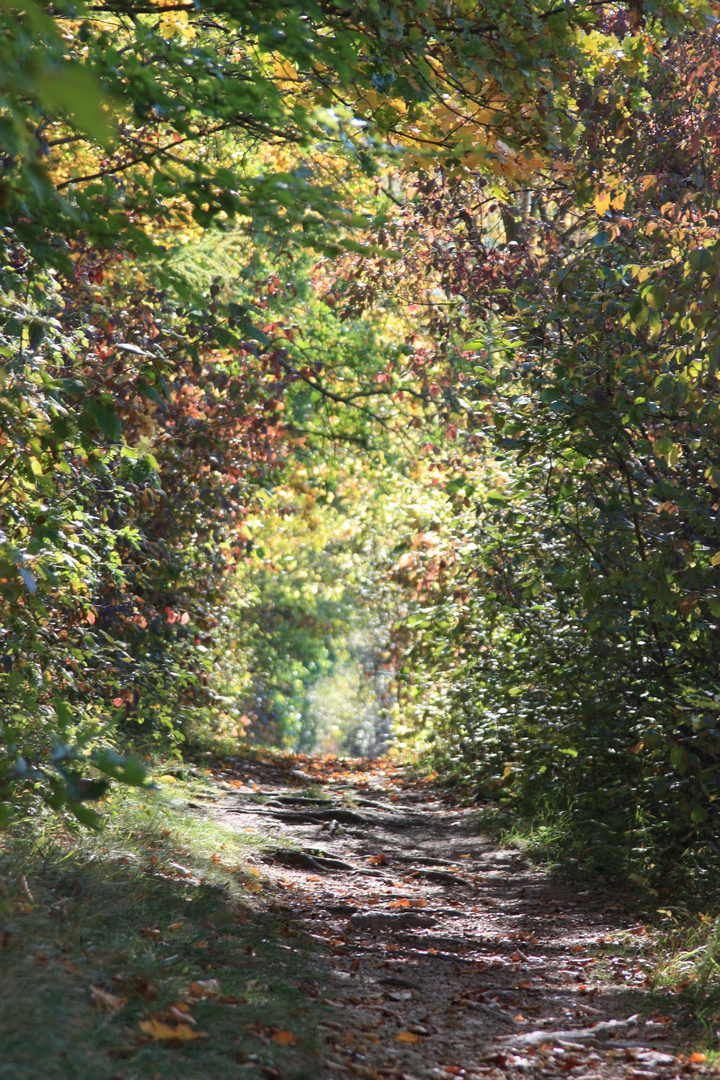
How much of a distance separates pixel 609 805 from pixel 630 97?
4779 mm

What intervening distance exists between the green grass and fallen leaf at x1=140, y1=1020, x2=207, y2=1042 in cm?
2

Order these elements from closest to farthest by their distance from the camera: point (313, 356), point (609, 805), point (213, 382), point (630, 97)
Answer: point (630, 97) < point (609, 805) < point (213, 382) < point (313, 356)

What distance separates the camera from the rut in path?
334 cm

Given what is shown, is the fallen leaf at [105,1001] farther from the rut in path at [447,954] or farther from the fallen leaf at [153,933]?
the fallen leaf at [153,933]

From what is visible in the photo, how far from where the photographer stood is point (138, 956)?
3426 mm

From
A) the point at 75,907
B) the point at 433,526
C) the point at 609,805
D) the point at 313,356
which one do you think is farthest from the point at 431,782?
the point at 313,356

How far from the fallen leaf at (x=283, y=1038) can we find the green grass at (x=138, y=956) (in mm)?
25

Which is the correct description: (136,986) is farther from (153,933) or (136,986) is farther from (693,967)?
(693,967)

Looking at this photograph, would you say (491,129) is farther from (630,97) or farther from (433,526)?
(433,526)

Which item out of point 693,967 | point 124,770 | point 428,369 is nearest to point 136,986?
point 124,770

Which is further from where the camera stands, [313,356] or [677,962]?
[313,356]

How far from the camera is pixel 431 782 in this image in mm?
10125

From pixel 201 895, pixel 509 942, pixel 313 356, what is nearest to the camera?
pixel 201 895

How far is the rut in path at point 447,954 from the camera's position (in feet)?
10.9
